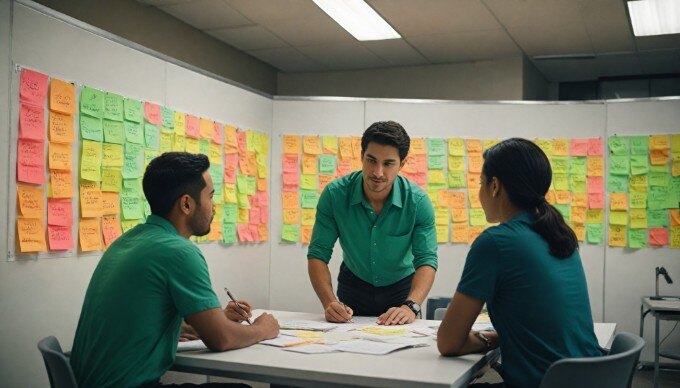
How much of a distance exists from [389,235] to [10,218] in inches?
62.0

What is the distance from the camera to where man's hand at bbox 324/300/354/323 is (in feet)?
7.64

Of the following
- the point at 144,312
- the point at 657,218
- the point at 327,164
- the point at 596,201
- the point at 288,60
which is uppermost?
the point at 288,60

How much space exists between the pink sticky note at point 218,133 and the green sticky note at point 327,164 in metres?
0.86

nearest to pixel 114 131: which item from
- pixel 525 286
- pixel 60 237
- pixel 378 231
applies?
pixel 60 237

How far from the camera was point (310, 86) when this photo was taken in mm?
7445

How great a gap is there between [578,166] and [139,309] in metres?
3.90

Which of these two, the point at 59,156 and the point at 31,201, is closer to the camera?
the point at 31,201

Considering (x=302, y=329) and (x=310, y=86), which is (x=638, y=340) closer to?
(x=302, y=329)

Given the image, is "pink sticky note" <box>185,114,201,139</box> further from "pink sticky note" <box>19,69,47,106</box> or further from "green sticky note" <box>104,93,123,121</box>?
"pink sticky note" <box>19,69,47,106</box>

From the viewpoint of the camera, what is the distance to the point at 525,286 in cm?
167

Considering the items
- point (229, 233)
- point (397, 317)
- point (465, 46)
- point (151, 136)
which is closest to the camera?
point (397, 317)

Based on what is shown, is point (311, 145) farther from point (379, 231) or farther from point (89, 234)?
point (379, 231)

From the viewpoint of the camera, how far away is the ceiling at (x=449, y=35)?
505 cm

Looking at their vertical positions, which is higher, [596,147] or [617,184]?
[596,147]
